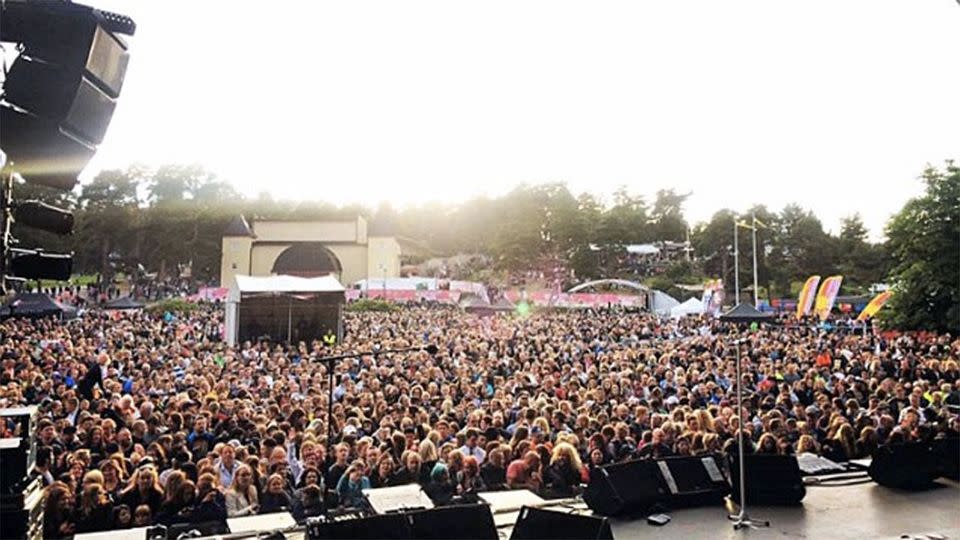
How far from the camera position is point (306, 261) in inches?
853

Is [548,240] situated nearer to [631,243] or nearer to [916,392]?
[631,243]

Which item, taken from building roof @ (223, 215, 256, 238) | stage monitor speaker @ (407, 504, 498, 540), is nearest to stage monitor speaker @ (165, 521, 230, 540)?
stage monitor speaker @ (407, 504, 498, 540)

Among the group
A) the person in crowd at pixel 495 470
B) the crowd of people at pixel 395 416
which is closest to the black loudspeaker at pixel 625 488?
the crowd of people at pixel 395 416

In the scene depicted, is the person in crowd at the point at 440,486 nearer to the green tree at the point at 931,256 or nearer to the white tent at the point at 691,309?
the green tree at the point at 931,256

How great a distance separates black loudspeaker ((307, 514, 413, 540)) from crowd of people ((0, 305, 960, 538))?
110 centimetres

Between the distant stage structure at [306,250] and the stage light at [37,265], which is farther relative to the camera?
the distant stage structure at [306,250]

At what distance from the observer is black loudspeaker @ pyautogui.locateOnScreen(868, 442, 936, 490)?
595 centimetres

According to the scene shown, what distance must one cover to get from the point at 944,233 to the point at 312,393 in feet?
56.2

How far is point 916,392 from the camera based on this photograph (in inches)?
329

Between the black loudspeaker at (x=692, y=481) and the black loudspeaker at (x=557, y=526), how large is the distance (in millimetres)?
Answer: 1559

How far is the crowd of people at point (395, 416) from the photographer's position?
16.5 feet

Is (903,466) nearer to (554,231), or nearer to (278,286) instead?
(278,286)

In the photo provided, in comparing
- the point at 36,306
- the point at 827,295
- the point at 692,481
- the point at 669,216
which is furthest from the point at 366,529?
the point at 669,216

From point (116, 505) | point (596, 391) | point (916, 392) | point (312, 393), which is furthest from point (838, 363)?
point (116, 505)
